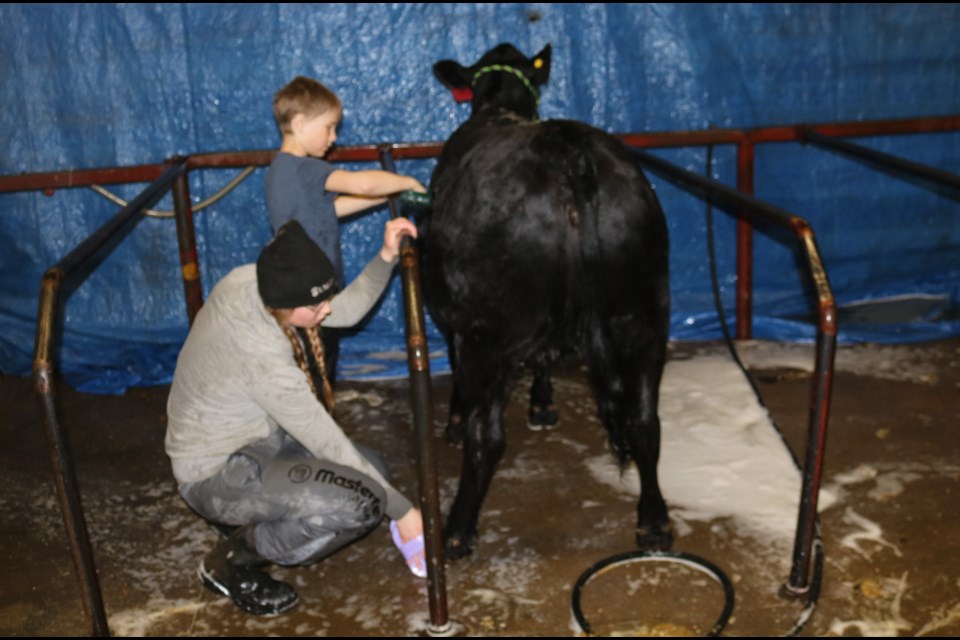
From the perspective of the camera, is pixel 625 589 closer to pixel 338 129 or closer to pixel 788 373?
pixel 788 373

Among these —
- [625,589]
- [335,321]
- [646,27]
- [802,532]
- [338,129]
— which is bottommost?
[625,589]

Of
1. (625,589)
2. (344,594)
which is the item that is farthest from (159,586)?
(625,589)

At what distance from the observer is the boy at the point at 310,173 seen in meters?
3.37

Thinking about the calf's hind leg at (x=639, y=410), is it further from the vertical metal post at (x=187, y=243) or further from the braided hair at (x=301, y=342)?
the vertical metal post at (x=187, y=243)

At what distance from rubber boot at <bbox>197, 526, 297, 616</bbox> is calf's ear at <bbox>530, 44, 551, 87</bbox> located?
244 centimetres

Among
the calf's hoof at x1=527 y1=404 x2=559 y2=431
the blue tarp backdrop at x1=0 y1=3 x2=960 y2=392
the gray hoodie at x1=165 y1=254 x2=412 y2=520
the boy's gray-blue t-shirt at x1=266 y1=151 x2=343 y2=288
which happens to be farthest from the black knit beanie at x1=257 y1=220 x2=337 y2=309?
the blue tarp backdrop at x1=0 y1=3 x2=960 y2=392

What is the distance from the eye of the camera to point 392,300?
5230 millimetres

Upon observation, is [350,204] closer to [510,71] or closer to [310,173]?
[310,173]

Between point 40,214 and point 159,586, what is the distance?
2543 millimetres

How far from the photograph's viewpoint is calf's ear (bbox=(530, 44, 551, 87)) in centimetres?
443

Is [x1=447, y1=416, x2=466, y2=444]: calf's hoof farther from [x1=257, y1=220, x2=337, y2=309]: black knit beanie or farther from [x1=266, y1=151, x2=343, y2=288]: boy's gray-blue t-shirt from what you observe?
[x1=257, y1=220, x2=337, y2=309]: black knit beanie

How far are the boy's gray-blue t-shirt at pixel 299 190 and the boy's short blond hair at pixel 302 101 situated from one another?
0.15 metres

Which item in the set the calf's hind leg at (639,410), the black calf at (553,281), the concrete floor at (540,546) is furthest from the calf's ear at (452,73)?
the calf's hind leg at (639,410)

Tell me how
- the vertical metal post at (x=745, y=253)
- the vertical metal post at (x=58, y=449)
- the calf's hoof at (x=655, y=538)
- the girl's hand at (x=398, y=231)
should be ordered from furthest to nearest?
the vertical metal post at (x=745, y=253)
the calf's hoof at (x=655, y=538)
the girl's hand at (x=398, y=231)
the vertical metal post at (x=58, y=449)
